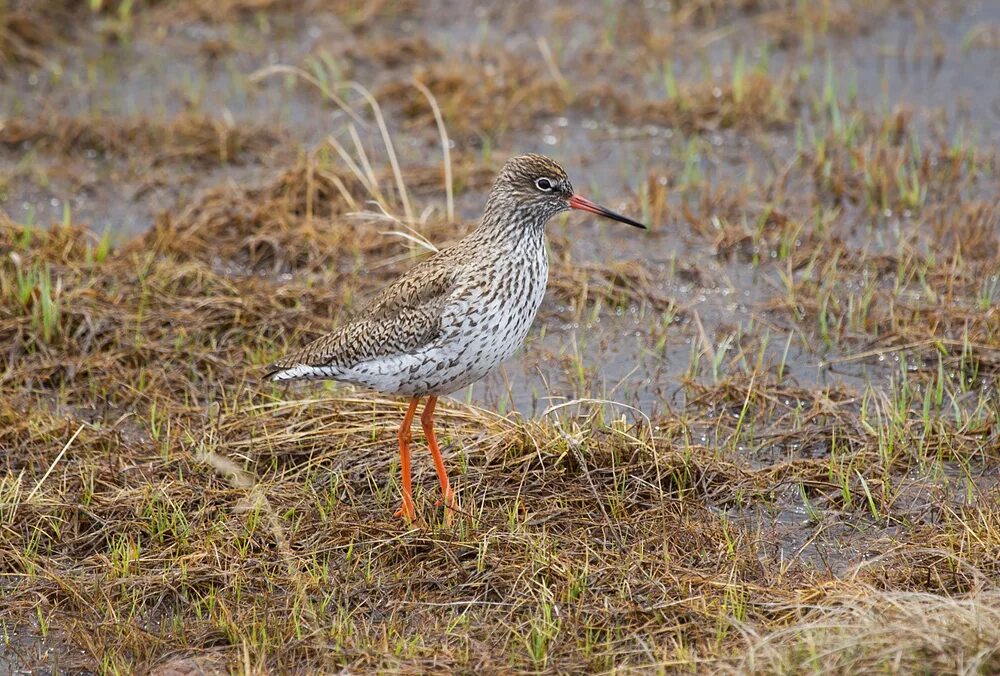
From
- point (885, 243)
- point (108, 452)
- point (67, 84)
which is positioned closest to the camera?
point (108, 452)

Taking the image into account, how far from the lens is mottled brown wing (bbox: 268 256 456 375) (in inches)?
248

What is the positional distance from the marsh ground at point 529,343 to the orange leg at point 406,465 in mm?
98

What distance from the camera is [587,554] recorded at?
238 inches

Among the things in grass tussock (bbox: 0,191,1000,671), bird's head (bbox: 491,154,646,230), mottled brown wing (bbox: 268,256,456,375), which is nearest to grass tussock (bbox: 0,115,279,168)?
grass tussock (bbox: 0,191,1000,671)

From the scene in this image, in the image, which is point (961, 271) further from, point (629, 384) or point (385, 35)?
point (385, 35)

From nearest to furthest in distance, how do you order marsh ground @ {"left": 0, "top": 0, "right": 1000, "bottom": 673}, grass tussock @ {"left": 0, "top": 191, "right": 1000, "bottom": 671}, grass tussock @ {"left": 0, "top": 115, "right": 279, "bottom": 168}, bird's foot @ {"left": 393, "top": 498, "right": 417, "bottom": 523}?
grass tussock @ {"left": 0, "top": 191, "right": 1000, "bottom": 671} < marsh ground @ {"left": 0, "top": 0, "right": 1000, "bottom": 673} < bird's foot @ {"left": 393, "top": 498, "right": 417, "bottom": 523} < grass tussock @ {"left": 0, "top": 115, "right": 279, "bottom": 168}

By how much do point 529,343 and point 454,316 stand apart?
2176mm

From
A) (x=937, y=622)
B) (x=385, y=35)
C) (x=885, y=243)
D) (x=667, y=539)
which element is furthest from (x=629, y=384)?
(x=385, y=35)

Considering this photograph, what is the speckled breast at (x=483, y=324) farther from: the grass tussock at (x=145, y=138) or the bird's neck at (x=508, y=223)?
the grass tussock at (x=145, y=138)

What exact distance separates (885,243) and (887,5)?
13.4 ft

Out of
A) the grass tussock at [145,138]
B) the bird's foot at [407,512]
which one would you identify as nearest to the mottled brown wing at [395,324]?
the bird's foot at [407,512]

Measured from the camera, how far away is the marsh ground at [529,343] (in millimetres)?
5766

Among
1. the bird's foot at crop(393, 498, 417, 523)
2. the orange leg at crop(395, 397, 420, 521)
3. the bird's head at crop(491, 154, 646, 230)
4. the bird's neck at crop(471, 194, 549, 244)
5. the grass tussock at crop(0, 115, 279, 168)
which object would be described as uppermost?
the bird's head at crop(491, 154, 646, 230)

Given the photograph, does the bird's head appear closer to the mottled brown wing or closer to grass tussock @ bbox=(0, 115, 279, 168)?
the mottled brown wing
